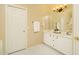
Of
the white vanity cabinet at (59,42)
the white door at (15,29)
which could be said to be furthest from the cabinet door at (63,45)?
the white door at (15,29)

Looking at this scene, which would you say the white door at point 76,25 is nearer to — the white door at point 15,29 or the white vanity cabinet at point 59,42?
the white vanity cabinet at point 59,42

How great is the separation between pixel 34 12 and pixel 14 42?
551 mm

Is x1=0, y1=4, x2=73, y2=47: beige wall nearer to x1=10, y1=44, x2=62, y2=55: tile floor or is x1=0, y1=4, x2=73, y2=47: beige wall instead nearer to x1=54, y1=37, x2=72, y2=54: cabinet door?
x1=10, y1=44, x2=62, y2=55: tile floor

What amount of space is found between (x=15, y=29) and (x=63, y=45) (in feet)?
2.55

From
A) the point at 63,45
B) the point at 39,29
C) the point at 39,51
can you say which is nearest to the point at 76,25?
the point at 63,45

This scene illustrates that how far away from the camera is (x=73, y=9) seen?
1.78 m

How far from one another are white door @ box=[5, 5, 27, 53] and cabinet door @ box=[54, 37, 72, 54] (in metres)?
0.50

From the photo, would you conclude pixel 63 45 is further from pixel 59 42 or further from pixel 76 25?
pixel 76 25

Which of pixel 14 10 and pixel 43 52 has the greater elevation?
pixel 14 10

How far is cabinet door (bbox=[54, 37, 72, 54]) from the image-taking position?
1.80 metres

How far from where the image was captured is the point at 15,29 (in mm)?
1809

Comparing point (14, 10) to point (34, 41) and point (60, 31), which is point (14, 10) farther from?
point (60, 31)

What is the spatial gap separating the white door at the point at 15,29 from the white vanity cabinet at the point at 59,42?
0.37 metres

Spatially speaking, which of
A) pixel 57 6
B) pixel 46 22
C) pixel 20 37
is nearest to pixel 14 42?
pixel 20 37
